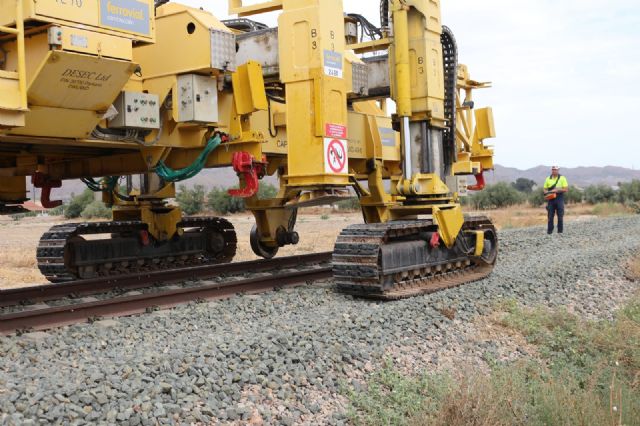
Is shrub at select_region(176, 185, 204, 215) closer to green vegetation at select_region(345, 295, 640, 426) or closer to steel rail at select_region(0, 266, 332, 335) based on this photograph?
steel rail at select_region(0, 266, 332, 335)

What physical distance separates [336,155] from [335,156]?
0.02 m

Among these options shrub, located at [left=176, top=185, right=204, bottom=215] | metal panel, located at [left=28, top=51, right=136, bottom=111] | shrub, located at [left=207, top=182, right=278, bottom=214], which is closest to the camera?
metal panel, located at [left=28, top=51, right=136, bottom=111]

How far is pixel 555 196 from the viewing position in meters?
18.5

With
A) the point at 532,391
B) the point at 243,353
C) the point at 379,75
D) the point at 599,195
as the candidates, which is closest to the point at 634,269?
the point at 379,75

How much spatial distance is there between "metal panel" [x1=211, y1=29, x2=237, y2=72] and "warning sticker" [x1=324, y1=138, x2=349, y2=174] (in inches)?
58.9

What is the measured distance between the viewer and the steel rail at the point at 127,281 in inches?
323

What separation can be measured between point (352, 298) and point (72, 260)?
14.0 ft

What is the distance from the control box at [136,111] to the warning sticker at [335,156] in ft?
6.66

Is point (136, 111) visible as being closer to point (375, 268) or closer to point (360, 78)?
point (375, 268)

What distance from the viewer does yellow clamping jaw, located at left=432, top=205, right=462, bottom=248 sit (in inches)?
384

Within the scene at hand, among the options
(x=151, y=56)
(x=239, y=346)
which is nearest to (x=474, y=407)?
(x=239, y=346)

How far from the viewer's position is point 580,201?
4659 centimetres

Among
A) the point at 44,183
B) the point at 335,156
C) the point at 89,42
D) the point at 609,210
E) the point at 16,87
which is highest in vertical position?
the point at 89,42

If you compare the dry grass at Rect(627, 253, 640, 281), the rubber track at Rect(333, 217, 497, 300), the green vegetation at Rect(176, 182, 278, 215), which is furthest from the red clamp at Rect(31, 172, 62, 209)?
the green vegetation at Rect(176, 182, 278, 215)
